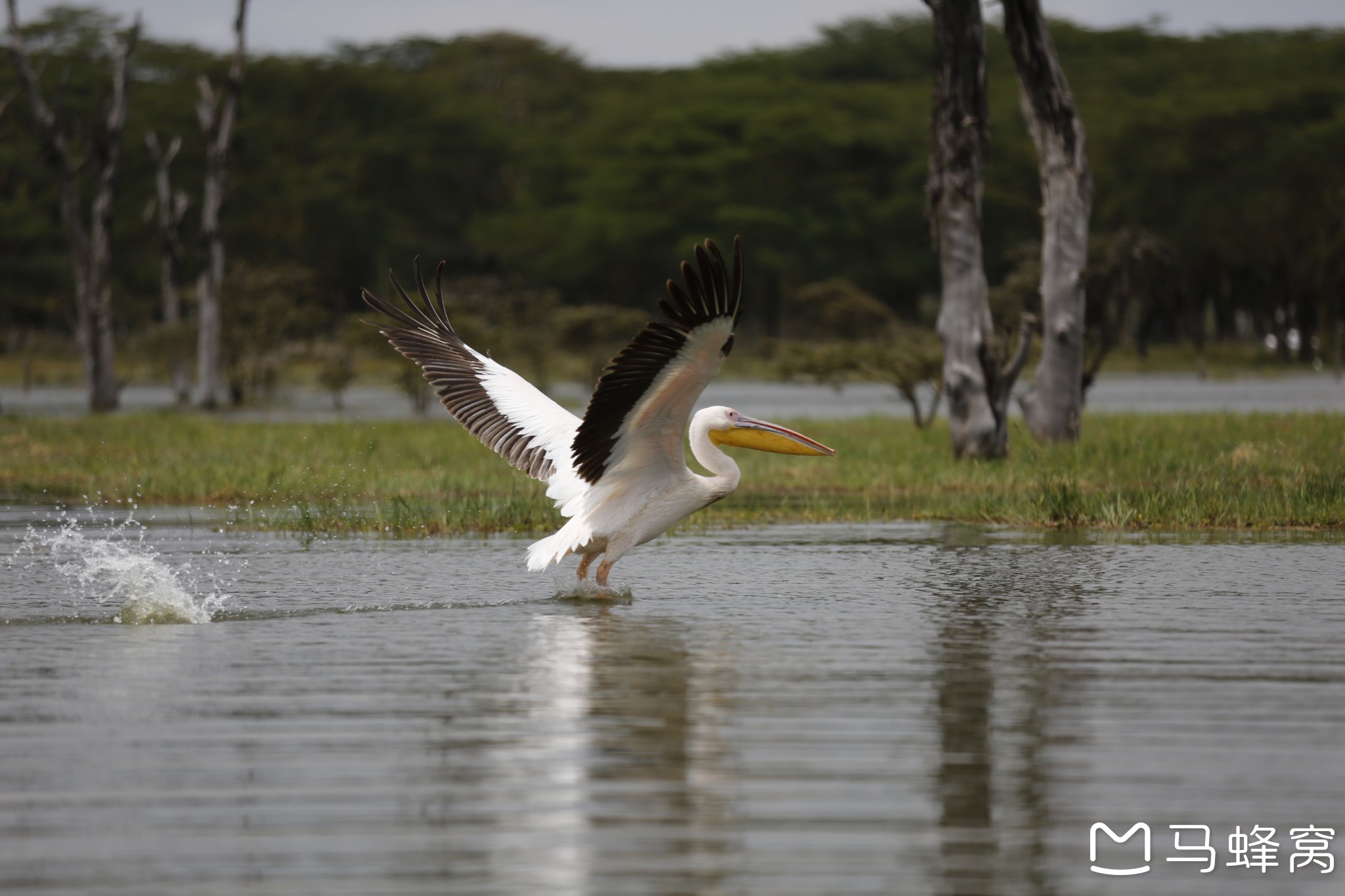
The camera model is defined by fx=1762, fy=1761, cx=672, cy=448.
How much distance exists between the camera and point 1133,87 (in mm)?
61625

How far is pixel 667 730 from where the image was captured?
504 cm

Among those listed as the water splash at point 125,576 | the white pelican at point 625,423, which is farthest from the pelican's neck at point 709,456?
the water splash at point 125,576

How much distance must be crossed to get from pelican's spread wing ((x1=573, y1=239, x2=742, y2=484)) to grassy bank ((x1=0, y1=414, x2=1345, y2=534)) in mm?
3244

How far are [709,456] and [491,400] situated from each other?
146cm

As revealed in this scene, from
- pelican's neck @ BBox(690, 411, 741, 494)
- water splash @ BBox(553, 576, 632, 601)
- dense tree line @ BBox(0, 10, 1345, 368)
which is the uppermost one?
dense tree line @ BBox(0, 10, 1345, 368)

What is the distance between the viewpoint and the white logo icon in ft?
12.4

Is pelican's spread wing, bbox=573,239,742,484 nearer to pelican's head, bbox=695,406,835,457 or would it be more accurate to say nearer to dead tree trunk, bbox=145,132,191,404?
pelican's head, bbox=695,406,835,457

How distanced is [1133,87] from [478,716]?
60337 mm

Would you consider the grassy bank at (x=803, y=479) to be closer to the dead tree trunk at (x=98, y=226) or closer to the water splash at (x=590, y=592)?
the water splash at (x=590, y=592)

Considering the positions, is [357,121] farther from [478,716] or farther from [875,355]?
[478,716]

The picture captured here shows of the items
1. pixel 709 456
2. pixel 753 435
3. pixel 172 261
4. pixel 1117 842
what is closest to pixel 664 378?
pixel 709 456

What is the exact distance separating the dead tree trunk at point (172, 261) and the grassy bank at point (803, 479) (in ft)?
40.4

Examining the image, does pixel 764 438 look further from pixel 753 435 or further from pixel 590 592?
pixel 590 592

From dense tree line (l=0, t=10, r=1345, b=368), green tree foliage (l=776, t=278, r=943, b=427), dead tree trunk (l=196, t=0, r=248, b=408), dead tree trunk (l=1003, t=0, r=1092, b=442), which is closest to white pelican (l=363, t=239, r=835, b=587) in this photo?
dead tree trunk (l=1003, t=0, r=1092, b=442)
